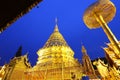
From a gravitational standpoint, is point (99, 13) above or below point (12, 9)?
above

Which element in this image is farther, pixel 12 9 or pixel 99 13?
pixel 99 13

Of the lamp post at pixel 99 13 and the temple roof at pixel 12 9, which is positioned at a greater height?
the lamp post at pixel 99 13

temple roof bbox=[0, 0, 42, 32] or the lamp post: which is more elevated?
the lamp post

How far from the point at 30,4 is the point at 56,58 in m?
20.3

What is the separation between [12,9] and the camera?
417 centimetres

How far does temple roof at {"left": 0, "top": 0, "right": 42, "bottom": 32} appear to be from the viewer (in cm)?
407

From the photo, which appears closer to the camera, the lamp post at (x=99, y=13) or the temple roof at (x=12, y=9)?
the temple roof at (x=12, y=9)

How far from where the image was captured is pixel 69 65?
2147 centimetres

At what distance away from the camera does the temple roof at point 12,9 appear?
407 cm

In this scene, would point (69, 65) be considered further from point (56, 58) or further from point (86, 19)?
point (86, 19)

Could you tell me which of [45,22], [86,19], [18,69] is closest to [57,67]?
[18,69]

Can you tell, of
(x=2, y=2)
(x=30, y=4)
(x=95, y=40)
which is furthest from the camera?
(x=95, y=40)

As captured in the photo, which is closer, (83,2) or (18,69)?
(18,69)

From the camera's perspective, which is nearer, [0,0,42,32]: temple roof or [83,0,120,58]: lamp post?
[0,0,42,32]: temple roof
